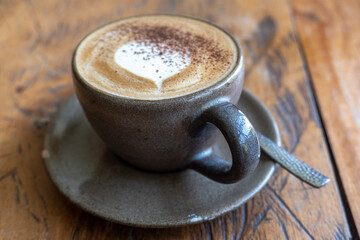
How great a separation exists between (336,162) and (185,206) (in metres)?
0.30

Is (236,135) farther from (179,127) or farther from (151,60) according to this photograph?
(151,60)

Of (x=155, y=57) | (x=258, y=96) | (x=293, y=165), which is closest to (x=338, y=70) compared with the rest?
(x=258, y=96)

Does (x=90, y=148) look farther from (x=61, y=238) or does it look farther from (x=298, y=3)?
(x=298, y=3)

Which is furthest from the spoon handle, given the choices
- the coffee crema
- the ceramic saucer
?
the coffee crema

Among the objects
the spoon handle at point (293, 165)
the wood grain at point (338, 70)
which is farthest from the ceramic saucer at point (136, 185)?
the wood grain at point (338, 70)

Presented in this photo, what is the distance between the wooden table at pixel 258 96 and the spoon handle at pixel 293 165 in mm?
44

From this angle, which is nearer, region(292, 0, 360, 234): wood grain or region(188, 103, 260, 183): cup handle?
region(188, 103, 260, 183): cup handle

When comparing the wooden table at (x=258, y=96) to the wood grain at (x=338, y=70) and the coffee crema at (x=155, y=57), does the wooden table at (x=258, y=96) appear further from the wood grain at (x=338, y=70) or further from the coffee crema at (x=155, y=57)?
the coffee crema at (x=155, y=57)

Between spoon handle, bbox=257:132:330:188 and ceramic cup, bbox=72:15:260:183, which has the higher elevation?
ceramic cup, bbox=72:15:260:183

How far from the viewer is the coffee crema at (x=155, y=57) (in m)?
0.55

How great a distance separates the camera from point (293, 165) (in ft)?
1.95

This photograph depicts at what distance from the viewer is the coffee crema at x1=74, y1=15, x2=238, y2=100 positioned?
0.55m

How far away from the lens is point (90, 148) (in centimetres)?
68

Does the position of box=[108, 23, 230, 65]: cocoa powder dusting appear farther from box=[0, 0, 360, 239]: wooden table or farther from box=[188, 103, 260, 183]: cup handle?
box=[0, 0, 360, 239]: wooden table
